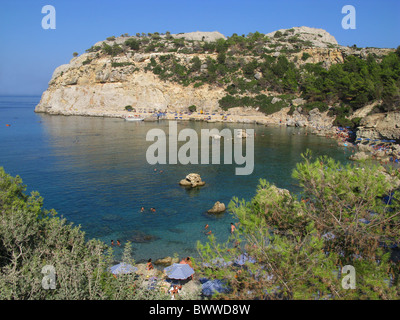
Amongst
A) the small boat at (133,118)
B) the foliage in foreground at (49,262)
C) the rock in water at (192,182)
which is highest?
the small boat at (133,118)

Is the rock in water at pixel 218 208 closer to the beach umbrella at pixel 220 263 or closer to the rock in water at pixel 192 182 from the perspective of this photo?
the rock in water at pixel 192 182

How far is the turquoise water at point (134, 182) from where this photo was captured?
2328 centimetres

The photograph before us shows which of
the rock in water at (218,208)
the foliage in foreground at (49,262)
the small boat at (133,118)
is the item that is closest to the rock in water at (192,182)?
the rock in water at (218,208)

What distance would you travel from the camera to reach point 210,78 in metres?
95.4

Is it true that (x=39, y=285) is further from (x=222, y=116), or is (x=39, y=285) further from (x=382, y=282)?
(x=222, y=116)

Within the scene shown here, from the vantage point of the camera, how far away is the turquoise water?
2328 centimetres

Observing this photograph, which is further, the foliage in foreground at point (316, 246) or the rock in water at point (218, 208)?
the rock in water at point (218, 208)

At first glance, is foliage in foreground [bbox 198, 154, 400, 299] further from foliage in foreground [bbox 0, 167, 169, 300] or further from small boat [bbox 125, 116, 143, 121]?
small boat [bbox 125, 116, 143, 121]

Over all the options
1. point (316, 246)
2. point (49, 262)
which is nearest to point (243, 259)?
point (316, 246)

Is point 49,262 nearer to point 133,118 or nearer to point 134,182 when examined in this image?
point 134,182

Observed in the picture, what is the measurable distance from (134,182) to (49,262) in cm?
A: 2141

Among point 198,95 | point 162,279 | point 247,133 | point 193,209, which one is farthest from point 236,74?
point 162,279

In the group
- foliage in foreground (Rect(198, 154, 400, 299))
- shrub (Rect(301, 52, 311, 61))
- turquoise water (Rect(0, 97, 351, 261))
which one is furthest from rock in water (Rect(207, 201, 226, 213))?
shrub (Rect(301, 52, 311, 61))

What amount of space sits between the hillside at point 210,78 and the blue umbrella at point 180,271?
6622 centimetres
